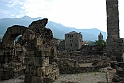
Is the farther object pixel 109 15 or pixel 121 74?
pixel 109 15

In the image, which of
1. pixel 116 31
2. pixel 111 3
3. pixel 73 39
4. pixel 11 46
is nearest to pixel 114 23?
pixel 116 31

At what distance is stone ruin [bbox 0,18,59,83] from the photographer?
11.3 m

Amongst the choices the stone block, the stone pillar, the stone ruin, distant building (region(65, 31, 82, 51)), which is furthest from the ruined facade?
distant building (region(65, 31, 82, 51))

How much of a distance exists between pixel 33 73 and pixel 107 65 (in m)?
8.70

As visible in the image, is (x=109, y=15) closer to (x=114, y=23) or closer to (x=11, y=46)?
(x=114, y=23)

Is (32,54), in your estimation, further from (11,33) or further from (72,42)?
(72,42)

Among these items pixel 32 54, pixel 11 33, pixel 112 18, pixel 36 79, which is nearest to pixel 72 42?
pixel 112 18

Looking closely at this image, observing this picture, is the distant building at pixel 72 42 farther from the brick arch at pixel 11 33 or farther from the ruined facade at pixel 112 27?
the brick arch at pixel 11 33

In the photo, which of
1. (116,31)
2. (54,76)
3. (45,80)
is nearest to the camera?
(45,80)

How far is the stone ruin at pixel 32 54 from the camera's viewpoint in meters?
11.3

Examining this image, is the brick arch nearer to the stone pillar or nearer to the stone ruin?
the stone ruin

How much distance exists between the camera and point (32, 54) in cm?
1167

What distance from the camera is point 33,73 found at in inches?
451

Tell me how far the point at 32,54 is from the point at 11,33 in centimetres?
280
